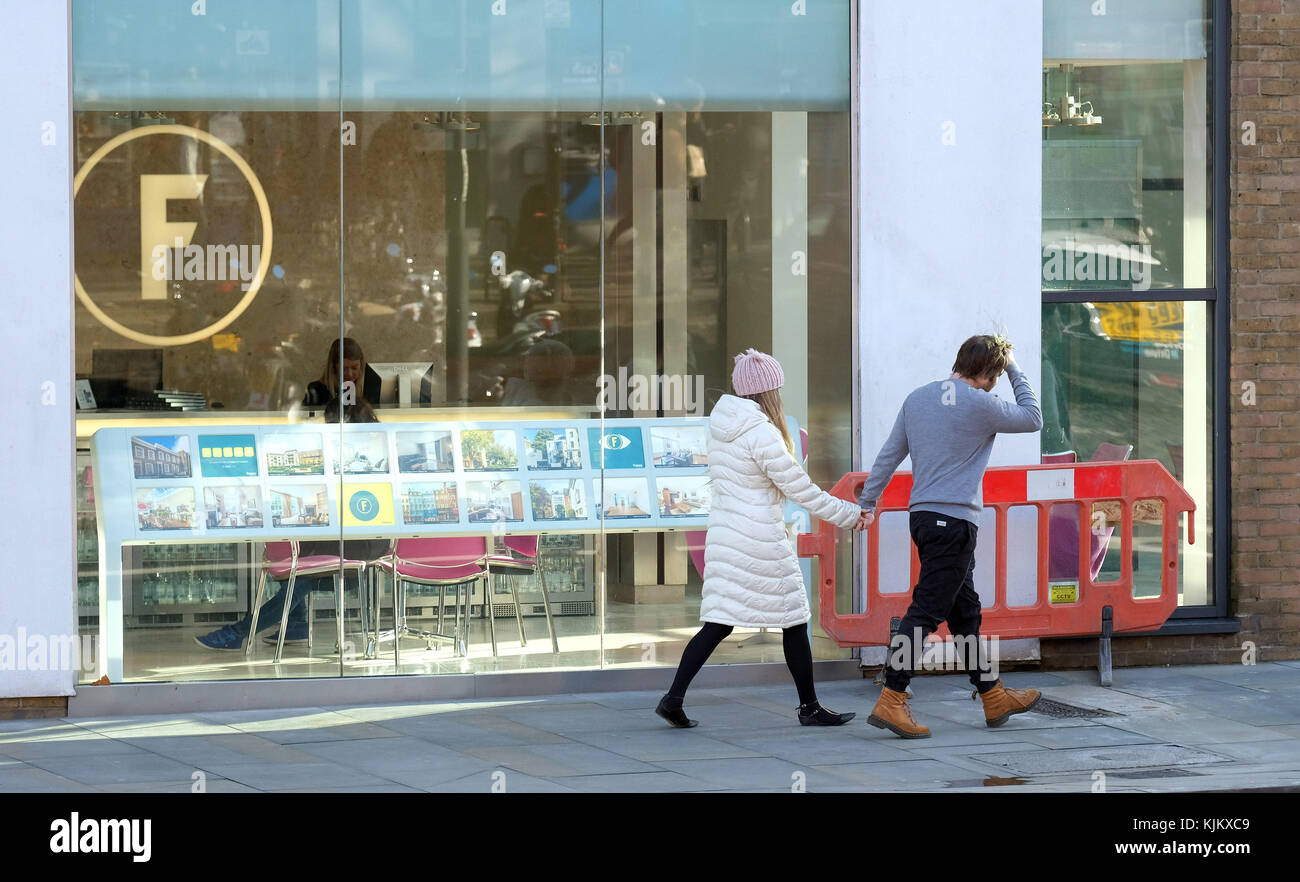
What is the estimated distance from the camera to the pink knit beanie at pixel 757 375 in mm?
7918

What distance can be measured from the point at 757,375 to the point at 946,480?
3.46ft

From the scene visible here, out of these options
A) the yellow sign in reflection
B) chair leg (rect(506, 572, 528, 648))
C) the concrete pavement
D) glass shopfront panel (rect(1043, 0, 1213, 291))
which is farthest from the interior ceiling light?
chair leg (rect(506, 572, 528, 648))

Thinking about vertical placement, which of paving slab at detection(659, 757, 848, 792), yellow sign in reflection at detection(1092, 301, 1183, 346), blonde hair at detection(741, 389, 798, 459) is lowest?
paving slab at detection(659, 757, 848, 792)

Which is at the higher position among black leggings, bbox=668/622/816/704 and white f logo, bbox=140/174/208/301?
white f logo, bbox=140/174/208/301

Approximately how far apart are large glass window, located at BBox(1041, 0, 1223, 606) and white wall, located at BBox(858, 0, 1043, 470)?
0.44 meters

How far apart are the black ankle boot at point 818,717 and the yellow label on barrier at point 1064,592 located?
5.92 feet

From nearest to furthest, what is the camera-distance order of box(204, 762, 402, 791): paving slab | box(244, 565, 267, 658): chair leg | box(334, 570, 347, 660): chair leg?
box(204, 762, 402, 791): paving slab < box(244, 565, 267, 658): chair leg < box(334, 570, 347, 660): chair leg

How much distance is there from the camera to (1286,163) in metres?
9.71

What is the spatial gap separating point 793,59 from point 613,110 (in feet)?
3.63

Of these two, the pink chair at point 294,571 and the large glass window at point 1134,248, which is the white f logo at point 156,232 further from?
the large glass window at point 1134,248

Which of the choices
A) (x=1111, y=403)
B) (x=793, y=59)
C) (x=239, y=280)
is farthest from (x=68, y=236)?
(x=1111, y=403)

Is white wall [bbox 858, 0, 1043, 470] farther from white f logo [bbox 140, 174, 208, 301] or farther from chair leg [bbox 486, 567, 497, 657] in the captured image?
white f logo [bbox 140, 174, 208, 301]

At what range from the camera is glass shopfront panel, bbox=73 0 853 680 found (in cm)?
877
